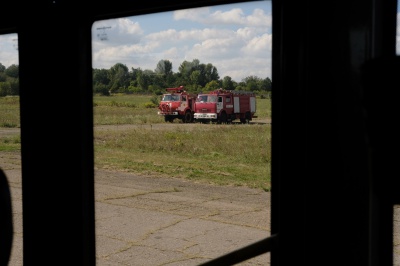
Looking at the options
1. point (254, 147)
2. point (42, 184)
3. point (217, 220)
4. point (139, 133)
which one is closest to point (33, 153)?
point (42, 184)

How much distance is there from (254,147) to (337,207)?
1107 cm

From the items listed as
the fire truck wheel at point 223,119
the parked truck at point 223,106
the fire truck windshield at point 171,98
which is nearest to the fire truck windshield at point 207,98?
the parked truck at point 223,106

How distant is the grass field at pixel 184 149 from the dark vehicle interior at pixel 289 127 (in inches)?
167

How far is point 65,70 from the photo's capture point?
71 centimetres

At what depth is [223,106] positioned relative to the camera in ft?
48.5

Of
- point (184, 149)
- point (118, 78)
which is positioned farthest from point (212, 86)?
point (118, 78)

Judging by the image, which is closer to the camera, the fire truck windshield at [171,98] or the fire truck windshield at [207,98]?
the fire truck windshield at [207,98]

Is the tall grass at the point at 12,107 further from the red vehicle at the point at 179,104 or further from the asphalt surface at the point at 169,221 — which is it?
the red vehicle at the point at 179,104

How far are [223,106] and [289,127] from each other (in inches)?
550

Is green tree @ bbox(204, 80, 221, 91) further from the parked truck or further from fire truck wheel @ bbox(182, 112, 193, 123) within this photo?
fire truck wheel @ bbox(182, 112, 193, 123)

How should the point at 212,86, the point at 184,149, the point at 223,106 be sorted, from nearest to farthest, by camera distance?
the point at 184,149
the point at 223,106
the point at 212,86

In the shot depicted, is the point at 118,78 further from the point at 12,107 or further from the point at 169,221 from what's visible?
the point at 169,221

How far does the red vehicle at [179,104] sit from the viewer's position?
48.8ft

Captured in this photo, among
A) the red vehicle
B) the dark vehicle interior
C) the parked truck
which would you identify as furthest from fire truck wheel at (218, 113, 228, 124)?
the dark vehicle interior
